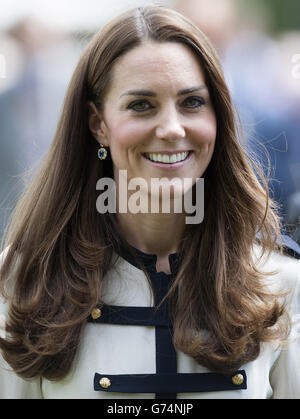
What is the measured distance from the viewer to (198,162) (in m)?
2.44

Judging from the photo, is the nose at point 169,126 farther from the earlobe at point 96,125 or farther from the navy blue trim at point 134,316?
the navy blue trim at point 134,316

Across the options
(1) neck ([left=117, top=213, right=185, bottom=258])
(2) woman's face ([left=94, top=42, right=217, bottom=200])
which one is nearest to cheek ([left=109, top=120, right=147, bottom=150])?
(2) woman's face ([left=94, top=42, right=217, bottom=200])

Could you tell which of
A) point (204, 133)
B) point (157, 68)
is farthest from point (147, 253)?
point (157, 68)

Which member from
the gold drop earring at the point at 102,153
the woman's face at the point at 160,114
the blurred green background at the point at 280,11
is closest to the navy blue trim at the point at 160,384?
the woman's face at the point at 160,114

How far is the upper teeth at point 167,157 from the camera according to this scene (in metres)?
2.39

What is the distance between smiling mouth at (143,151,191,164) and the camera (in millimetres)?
2391

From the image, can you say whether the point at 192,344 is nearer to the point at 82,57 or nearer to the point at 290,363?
the point at 290,363

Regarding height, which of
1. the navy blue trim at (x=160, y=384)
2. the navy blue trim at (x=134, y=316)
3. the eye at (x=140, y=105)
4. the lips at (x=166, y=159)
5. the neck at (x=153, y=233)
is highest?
the eye at (x=140, y=105)

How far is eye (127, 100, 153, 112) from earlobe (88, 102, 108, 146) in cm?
19

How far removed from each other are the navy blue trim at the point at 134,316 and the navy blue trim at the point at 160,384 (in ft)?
0.55

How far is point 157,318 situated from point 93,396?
1.02 ft

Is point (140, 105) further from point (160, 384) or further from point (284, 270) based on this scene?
point (160, 384)

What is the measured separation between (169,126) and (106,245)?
1.51 feet

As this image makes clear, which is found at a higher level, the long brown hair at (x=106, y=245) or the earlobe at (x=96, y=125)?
the earlobe at (x=96, y=125)
